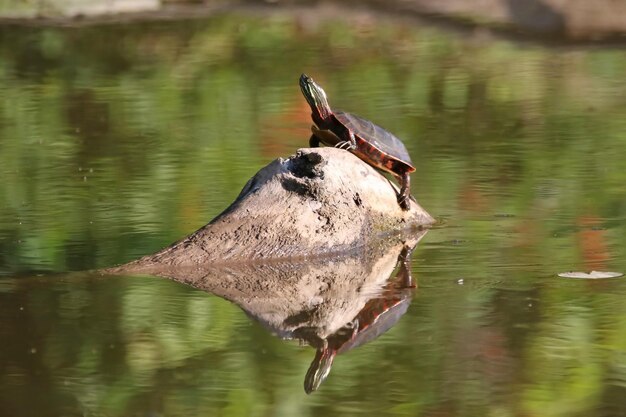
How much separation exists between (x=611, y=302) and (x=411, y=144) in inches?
143

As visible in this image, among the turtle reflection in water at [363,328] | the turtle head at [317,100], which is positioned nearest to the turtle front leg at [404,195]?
the turtle head at [317,100]

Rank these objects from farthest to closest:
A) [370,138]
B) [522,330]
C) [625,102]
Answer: [625,102]
[370,138]
[522,330]

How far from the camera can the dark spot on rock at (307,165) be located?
251 inches

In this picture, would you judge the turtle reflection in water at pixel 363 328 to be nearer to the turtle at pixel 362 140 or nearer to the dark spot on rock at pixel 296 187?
the dark spot on rock at pixel 296 187

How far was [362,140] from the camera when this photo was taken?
6.89 m

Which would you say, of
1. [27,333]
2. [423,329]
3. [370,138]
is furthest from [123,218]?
[423,329]

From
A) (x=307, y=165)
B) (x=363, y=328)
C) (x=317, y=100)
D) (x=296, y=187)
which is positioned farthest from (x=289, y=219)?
(x=363, y=328)

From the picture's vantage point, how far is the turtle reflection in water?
4.82 m

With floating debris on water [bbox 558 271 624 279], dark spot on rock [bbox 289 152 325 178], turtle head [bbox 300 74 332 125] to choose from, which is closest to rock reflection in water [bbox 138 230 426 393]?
dark spot on rock [bbox 289 152 325 178]

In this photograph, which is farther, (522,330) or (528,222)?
(528,222)

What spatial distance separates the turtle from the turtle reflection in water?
39.6 inches

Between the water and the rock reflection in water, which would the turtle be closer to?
the water

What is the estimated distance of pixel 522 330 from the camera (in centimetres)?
522

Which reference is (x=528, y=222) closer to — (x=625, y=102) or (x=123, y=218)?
(x=123, y=218)
